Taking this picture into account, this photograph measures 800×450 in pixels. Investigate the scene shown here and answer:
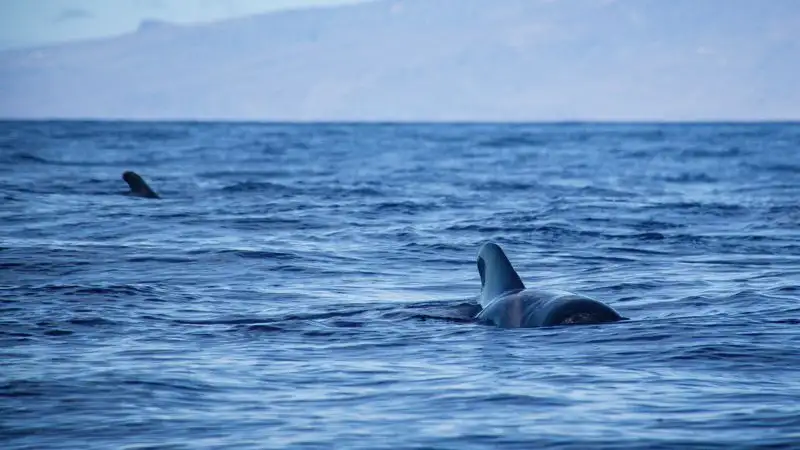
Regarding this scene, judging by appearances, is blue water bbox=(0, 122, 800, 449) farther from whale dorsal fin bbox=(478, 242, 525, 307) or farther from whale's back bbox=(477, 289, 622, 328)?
whale dorsal fin bbox=(478, 242, 525, 307)

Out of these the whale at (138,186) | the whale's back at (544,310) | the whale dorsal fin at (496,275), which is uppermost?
the whale dorsal fin at (496,275)

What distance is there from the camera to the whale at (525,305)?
14.1m

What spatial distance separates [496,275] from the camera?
15234mm

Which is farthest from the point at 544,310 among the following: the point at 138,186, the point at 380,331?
the point at 138,186

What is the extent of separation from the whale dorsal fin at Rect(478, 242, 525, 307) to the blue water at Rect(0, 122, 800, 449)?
1.63 ft

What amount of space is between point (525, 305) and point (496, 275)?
2.85 feet

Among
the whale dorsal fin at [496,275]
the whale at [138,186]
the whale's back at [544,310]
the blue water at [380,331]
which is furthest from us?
the whale at [138,186]

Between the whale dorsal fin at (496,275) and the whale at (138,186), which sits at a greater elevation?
the whale dorsal fin at (496,275)

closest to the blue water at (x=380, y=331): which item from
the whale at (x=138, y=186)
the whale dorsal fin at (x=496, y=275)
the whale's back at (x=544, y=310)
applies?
the whale's back at (x=544, y=310)

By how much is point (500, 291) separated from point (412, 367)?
306cm

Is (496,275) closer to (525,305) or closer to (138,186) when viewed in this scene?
(525,305)

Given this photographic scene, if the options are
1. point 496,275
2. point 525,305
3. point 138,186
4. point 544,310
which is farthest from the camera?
point 138,186

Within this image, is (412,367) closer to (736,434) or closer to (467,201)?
(736,434)

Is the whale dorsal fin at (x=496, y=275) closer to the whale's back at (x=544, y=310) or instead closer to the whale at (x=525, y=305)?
the whale at (x=525, y=305)
